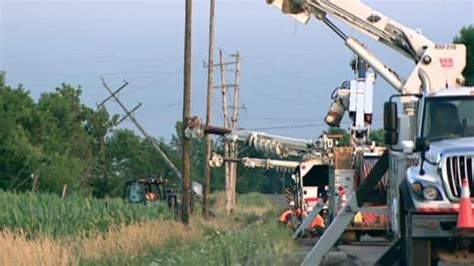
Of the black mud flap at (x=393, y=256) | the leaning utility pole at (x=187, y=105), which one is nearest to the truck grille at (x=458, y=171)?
the black mud flap at (x=393, y=256)

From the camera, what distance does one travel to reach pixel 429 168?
592 inches

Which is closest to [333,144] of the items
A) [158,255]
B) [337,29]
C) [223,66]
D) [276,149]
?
[276,149]

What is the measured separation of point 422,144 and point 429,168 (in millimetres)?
604

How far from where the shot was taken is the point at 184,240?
28.2 metres

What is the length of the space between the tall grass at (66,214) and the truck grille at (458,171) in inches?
570

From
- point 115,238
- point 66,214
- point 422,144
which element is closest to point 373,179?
point 422,144

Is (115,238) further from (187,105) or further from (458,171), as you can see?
(458,171)

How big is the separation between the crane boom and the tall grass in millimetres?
8366

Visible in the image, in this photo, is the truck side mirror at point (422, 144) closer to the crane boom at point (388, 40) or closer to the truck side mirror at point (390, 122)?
the truck side mirror at point (390, 122)

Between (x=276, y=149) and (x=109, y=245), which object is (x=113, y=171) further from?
(x=109, y=245)

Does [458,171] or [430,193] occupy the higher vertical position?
[458,171]

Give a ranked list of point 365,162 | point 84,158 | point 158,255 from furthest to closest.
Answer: point 84,158, point 365,162, point 158,255

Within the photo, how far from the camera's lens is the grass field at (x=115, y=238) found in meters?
18.8

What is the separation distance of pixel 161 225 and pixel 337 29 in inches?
363
